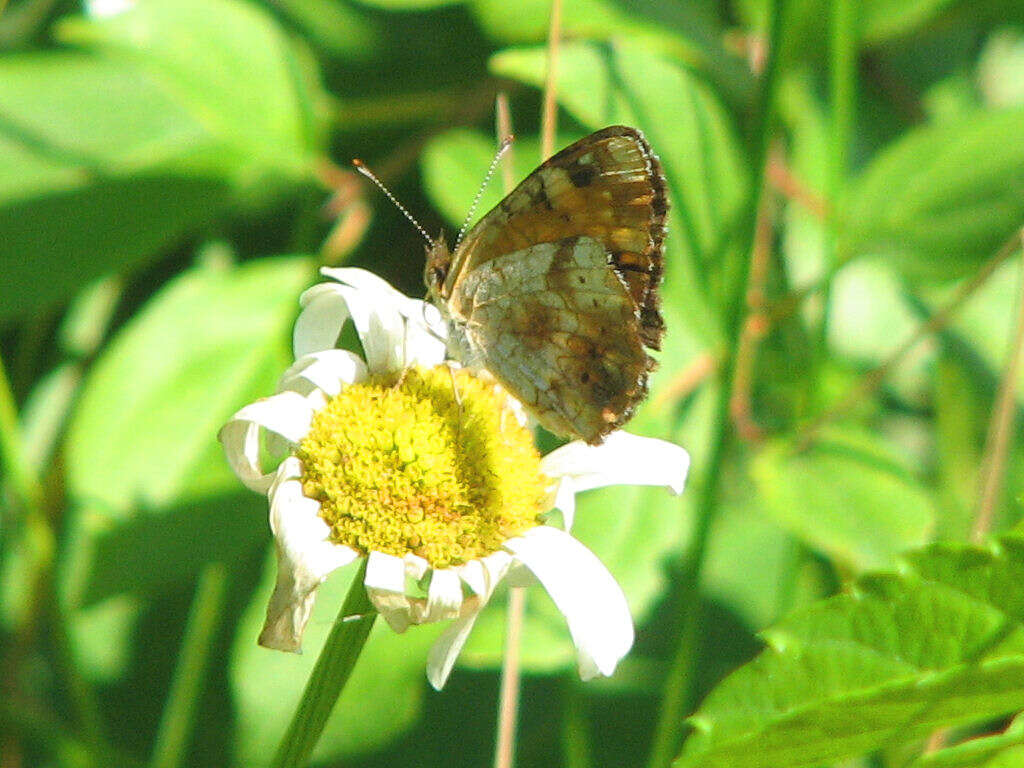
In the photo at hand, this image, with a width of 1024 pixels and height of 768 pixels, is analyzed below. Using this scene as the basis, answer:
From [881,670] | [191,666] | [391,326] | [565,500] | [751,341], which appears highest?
[881,670]

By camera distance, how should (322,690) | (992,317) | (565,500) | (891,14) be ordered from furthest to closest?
(992,317) → (891,14) → (565,500) → (322,690)

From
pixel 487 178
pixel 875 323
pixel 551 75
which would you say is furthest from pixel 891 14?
pixel 487 178

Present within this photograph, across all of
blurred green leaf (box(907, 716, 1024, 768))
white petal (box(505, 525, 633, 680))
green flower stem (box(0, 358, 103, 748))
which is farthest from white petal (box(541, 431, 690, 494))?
green flower stem (box(0, 358, 103, 748))

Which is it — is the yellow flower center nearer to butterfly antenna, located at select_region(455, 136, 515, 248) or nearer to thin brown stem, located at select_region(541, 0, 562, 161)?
butterfly antenna, located at select_region(455, 136, 515, 248)

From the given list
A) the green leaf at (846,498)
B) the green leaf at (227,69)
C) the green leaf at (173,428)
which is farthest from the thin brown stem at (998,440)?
the green leaf at (227,69)

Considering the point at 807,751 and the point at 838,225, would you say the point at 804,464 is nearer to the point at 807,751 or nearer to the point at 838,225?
the point at 838,225

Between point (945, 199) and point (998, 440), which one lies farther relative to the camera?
point (945, 199)

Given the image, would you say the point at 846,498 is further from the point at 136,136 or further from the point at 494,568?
the point at 136,136

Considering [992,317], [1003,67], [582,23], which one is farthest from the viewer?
[1003,67]

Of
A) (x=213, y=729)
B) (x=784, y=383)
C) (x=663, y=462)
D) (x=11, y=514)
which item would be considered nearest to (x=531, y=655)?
(x=663, y=462)
